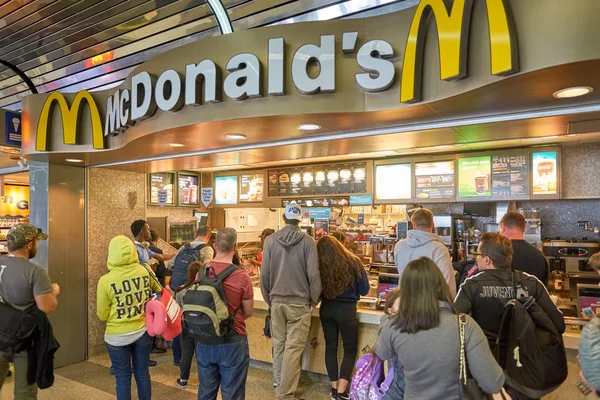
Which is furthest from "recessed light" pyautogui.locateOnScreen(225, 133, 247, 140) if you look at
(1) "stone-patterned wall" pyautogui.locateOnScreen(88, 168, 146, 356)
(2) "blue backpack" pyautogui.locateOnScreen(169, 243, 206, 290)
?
(1) "stone-patterned wall" pyautogui.locateOnScreen(88, 168, 146, 356)

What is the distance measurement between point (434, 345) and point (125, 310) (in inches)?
96.3

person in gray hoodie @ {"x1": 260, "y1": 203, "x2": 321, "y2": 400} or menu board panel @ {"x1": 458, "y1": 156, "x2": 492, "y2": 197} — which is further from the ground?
menu board panel @ {"x1": 458, "y1": 156, "x2": 492, "y2": 197}

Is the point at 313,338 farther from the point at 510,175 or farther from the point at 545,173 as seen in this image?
the point at 545,173

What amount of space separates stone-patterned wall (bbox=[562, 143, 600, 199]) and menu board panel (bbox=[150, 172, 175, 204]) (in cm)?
656

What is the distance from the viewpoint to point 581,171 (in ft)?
18.6

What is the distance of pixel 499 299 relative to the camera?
2602 millimetres

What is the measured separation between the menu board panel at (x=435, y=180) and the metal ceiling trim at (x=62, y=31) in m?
4.28

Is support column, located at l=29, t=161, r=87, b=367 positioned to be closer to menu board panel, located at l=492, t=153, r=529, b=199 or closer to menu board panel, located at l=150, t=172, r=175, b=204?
menu board panel, located at l=150, t=172, r=175, b=204

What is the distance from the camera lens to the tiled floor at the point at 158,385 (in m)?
4.30

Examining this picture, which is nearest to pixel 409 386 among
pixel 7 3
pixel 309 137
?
pixel 309 137

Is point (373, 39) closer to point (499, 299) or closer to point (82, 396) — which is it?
point (499, 299)

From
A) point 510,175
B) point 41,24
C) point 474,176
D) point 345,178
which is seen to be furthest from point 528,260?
point 41,24

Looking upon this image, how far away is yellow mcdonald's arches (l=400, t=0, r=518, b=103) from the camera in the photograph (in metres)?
2.26

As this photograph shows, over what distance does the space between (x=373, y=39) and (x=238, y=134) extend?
4.94 feet
